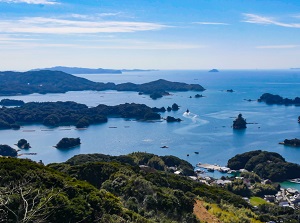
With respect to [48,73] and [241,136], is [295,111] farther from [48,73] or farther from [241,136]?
[48,73]

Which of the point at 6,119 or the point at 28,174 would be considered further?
the point at 6,119

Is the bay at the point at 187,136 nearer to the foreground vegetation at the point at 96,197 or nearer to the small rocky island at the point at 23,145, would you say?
the small rocky island at the point at 23,145

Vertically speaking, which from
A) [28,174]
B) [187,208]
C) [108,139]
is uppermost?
[28,174]

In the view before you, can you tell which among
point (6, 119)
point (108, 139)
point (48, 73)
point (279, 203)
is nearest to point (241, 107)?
point (108, 139)

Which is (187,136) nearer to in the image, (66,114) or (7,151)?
(7,151)

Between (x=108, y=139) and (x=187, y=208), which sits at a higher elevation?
(x=187, y=208)

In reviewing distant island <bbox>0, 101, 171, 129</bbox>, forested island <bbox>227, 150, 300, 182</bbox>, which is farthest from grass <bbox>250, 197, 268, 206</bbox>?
distant island <bbox>0, 101, 171, 129</bbox>

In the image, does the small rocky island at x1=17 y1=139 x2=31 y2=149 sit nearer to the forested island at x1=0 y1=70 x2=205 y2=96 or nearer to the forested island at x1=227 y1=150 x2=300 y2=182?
the forested island at x1=227 y1=150 x2=300 y2=182
